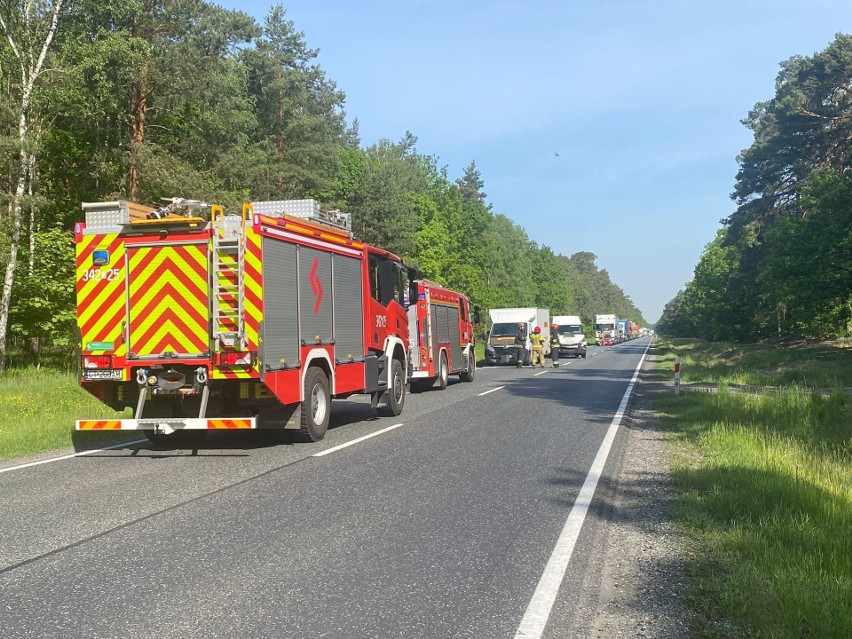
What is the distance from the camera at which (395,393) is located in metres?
14.2

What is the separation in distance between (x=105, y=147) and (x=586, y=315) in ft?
508

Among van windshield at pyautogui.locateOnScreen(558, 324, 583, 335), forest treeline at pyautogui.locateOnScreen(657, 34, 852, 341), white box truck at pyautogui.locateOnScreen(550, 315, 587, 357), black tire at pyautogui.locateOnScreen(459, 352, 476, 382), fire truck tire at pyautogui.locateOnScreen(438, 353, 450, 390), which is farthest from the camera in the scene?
van windshield at pyautogui.locateOnScreen(558, 324, 583, 335)

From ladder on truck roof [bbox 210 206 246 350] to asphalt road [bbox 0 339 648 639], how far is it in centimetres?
171

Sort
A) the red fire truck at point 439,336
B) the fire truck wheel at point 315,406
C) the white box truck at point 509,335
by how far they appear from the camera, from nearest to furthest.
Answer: the fire truck wheel at point 315,406, the red fire truck at point 439,336, the white box truck at point 509,335

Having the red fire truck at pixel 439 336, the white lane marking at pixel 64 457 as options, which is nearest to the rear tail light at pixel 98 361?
the white lane marking at pixel 64 457

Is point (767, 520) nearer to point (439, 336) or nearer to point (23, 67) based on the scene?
point (439, 336)

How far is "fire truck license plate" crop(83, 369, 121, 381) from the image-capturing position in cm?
977

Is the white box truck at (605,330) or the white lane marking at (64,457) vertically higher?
the white box truck at (605,330)

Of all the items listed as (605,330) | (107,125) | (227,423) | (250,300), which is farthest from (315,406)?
(605,330)

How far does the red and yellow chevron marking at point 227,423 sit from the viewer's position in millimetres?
9273

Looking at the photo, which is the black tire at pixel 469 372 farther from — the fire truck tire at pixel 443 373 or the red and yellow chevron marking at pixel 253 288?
the red and yellow chevron marking at pixel 253 288

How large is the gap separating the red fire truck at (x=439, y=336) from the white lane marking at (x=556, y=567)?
11.3 metres

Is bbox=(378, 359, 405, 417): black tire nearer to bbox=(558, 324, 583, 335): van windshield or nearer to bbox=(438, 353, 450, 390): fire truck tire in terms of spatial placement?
bbox=(438, 353, 450, 390): fire truck tire

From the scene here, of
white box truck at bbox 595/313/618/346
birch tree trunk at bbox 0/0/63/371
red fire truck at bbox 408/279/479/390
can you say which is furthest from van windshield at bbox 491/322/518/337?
white box truck at bbox 595/313/618/346
